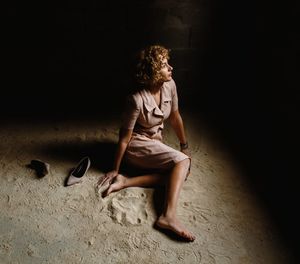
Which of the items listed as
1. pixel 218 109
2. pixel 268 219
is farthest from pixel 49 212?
pixel 218 109

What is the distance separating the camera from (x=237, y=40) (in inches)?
132

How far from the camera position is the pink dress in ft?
7.55

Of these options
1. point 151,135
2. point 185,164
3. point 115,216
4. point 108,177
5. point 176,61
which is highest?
point 176,61

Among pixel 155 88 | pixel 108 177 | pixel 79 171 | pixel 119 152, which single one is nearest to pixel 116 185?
pixel 108 177

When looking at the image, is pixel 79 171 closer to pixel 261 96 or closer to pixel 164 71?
pixel 164 71

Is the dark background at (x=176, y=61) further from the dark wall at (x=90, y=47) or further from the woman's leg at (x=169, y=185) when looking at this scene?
the woman's leg at (x=169, y=185)

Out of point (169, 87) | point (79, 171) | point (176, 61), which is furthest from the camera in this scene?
point (176, 61)

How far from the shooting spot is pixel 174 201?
7.20 ft

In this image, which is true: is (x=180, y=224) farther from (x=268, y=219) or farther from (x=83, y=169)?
(x=83, y=169)

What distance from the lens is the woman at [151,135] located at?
221 centimetres

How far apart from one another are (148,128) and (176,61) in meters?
1.16

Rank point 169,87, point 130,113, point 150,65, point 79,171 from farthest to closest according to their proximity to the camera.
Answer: point 79,171 → point 169,87 → point 130,113 → point 150,65

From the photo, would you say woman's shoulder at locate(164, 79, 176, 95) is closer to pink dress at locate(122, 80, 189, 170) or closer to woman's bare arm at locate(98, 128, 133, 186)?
pink dress at locate(122, 80, 189, 170)

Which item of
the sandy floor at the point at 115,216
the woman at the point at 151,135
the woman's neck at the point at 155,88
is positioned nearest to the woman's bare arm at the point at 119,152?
the woman at the point at 151,135
